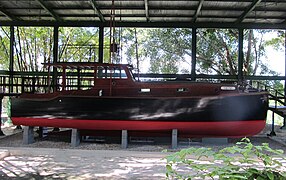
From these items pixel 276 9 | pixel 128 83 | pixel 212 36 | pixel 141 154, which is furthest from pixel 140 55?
pixel 141 154

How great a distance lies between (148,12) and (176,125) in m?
4.58

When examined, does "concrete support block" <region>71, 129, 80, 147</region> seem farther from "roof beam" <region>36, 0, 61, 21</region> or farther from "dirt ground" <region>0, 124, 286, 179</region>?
"roof beam" <region>36, 0, 61, 21</region>

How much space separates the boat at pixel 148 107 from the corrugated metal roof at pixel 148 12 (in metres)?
3.17

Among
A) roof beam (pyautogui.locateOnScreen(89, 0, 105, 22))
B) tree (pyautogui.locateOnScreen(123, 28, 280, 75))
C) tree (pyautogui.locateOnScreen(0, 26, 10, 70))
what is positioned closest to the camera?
roof beam (pyautogui.locateOnScreen(89, 0, 105, 22))

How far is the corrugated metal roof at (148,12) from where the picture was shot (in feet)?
30.5

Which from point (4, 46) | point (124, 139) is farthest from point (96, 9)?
point (4, 46)

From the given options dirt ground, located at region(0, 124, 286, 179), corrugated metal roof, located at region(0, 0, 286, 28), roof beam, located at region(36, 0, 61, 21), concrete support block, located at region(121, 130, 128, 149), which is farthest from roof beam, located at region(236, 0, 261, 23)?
roof beam, located at region(36, 0, 61, 21)

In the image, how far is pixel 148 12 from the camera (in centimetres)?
991

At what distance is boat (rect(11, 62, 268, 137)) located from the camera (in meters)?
6.67

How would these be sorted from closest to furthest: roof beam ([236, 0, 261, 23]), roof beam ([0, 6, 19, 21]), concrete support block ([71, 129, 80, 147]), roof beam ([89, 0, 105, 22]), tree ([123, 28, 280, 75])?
concrete support block ([71, 129, 80, 147]), roof beam ([236, 0, 261, 23]), roof beam ([89, 0, 105, 22]), roof beam ([0, 6, 19, 21]), tree ([123, 28, 280, 75])

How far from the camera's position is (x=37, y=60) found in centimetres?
1548

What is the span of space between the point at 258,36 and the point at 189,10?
8250 mm

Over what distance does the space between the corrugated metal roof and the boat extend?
317 centimetres

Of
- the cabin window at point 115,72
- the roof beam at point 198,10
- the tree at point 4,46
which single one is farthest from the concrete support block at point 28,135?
the tree at point 4,46
